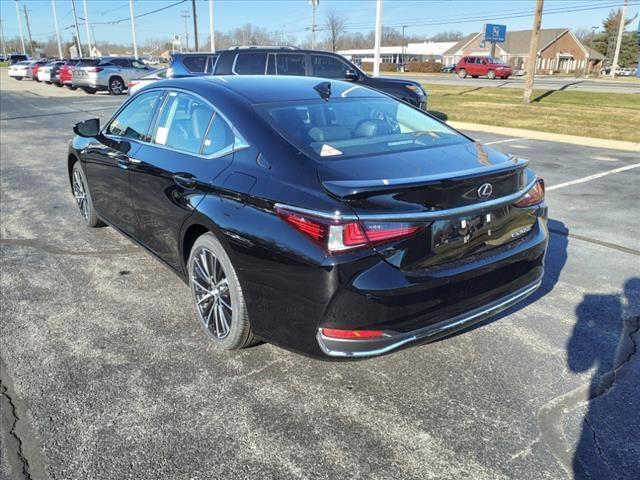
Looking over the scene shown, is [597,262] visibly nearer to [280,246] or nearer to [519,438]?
[519,438]

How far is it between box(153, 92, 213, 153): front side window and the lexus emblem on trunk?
179 centimetres

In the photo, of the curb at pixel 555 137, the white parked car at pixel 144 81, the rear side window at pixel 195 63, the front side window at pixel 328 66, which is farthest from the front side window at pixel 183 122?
the white parked car at pixel 144 81

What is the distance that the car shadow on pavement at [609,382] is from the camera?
243 centimetres

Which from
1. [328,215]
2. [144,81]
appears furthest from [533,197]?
[144,81]

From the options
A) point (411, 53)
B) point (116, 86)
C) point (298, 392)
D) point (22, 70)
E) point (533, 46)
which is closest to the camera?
point (298, 392)

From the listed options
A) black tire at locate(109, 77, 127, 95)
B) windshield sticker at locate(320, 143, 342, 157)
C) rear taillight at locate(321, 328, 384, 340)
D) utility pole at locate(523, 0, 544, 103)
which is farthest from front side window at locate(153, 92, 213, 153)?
black tire at locate(109, 77, 127, 95)

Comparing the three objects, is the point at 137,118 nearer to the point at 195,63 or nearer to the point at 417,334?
the point at 417,334

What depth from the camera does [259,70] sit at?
11992 mm

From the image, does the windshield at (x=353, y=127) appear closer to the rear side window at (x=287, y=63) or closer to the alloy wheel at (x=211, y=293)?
the alloy wheel at (x=211, y=293)

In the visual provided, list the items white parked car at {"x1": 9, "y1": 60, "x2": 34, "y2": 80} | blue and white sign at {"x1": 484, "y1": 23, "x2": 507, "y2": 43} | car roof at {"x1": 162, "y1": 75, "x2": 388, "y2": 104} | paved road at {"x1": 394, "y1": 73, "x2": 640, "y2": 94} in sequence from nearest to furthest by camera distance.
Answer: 1. car roof at {"x1": 162, "y1": 75, "x2": 388, "y2": 104}
2. paved road at {"x1": 394, "y1": 73, "x2": 640, "y2": 94}
3. white parked car at {"x1": 9, "y1": 60, "x2": 34, "y2": 80}
4. blue and white sign at {"x1": 484, "y1": 23, "x2": 507, "y2": 43}

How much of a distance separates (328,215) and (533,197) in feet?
4.75

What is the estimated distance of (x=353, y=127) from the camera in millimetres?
3484

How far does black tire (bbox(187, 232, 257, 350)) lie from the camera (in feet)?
10.0

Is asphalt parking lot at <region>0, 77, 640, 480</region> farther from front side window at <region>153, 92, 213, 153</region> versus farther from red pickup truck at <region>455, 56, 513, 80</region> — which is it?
red pickup truck at <region>455, 56, 513, 80</region>
